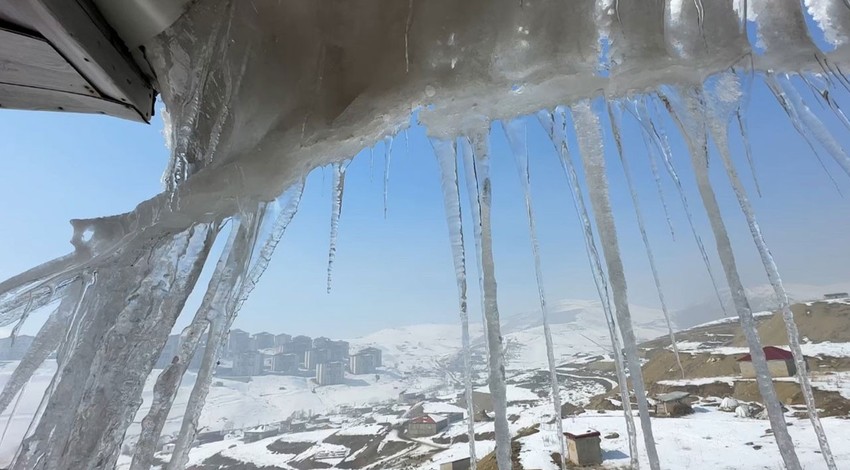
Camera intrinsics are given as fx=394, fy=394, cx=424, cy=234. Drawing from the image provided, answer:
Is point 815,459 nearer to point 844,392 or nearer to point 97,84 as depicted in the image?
point 844,392

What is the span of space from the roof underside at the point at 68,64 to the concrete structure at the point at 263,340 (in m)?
34.9

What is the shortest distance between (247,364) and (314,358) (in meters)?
6.55

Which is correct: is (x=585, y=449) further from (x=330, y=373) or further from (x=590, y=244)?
(x=330, y=373)

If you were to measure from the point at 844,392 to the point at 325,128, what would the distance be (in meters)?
22.0

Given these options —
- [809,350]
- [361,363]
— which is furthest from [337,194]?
[361,363]

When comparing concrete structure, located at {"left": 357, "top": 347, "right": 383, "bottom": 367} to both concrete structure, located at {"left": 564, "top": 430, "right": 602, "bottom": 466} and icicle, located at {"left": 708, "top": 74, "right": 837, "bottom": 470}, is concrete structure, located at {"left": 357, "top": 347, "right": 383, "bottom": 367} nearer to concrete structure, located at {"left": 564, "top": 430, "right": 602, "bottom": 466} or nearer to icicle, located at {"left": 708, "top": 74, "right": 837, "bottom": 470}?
concrete structure, located at {"left": 564, "top": 430, "right": 602, "bottom": 466}

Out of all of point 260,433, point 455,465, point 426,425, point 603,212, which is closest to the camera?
point 603,212

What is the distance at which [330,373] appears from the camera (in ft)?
127

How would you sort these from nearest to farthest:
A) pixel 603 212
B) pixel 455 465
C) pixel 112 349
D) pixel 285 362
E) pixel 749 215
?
pixel 112 349 → pixel 749 215 → pixel 603 212 → pixel 455 465 → pixel 285 362

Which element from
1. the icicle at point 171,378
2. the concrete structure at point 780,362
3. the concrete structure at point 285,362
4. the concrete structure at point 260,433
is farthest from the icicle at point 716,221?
the concrete structure at point 285,362

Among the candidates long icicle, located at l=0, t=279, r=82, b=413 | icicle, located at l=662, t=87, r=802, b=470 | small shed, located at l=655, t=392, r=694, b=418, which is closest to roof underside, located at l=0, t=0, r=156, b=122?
long icicle, located at l=0, t=279, r=82, b=413

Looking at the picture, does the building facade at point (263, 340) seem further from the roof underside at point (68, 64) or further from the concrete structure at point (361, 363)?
the roof underside at point (68, 64)

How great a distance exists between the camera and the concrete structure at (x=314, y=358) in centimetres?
3778

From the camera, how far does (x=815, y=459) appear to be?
30.2ft
